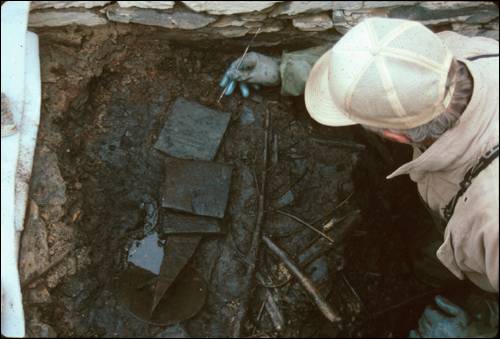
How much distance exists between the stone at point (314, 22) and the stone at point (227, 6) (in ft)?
1.01

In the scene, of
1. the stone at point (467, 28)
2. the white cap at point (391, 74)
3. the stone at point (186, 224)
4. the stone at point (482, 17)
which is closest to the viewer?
the white cap at point (391, 74)

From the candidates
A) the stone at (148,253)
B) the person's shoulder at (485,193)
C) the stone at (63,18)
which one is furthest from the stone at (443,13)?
the stone at (148,253)

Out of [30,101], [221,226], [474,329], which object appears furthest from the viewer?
[221,226]

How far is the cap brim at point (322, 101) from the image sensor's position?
2484mm

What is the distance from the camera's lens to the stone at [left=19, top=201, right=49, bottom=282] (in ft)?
9.62

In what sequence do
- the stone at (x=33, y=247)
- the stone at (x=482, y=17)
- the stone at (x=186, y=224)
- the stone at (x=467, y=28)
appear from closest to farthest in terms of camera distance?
the stone at (x=33, y=247) → the stone at (x=482, y=17) → the stone at (x=467, y=28) → the stone at (x=186, y=224)

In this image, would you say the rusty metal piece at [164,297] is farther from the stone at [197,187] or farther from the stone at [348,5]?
the stone at [348,5]

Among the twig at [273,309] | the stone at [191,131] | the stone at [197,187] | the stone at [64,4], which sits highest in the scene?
the stone at [64,4]

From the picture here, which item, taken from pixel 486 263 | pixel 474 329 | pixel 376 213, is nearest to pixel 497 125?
pixel 486 263

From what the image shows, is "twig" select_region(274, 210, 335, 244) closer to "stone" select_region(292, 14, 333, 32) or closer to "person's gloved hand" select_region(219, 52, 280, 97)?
"person's gloved hand" select_region(219, 52, 280, 97)

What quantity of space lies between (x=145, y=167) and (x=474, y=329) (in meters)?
2.55

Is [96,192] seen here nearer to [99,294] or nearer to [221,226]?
[99,294]

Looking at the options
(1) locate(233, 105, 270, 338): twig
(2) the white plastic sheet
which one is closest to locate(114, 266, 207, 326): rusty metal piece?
(1) locate(233, 105, 270, 338): twig

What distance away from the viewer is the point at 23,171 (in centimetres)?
292
